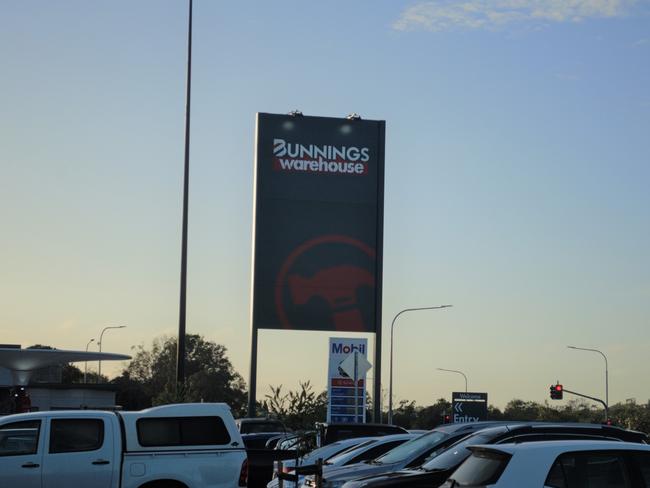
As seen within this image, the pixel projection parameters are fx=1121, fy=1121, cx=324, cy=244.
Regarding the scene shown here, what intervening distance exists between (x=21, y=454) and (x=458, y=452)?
644 centimetres

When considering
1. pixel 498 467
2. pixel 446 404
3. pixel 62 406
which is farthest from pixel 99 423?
pixel 446 404

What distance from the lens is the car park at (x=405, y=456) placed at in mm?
15820

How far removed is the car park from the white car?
4.60 meters

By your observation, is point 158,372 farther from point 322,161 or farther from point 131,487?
point 131,487

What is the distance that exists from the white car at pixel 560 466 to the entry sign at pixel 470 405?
5344 cm

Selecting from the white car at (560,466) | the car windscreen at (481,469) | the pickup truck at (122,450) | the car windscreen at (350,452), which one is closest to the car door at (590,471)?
the white car at (560,466)

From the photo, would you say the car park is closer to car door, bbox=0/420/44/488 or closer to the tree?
car door, bbox=0/420/44/488

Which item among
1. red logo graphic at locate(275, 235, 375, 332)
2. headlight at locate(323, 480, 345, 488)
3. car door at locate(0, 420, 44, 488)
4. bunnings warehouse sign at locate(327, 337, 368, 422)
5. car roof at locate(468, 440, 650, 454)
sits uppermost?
red logo graphic at locate(275, 235, 375, 332)

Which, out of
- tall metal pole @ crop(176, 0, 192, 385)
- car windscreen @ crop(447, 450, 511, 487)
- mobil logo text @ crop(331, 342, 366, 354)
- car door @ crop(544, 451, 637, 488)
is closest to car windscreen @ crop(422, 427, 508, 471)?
car windscreen @ crop(447, 450, 511, 487)

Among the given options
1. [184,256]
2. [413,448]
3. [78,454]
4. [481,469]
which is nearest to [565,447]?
[481,469]

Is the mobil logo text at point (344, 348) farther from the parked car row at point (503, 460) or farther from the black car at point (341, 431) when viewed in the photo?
the parked car row at point (503, 460)

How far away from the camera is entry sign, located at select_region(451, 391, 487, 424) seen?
6481 centimetres

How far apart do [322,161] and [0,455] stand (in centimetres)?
2967

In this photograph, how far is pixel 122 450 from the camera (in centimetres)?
1658
